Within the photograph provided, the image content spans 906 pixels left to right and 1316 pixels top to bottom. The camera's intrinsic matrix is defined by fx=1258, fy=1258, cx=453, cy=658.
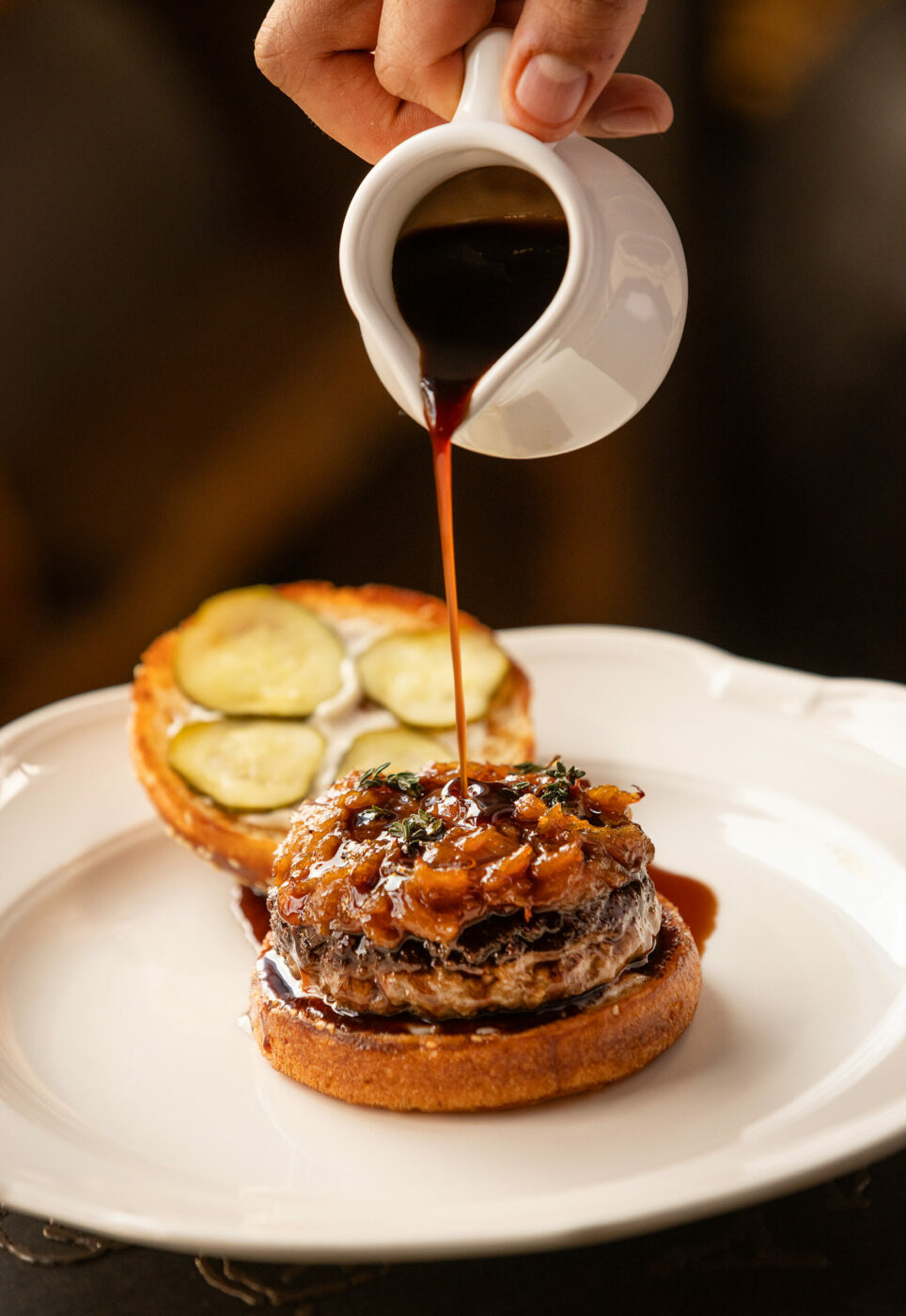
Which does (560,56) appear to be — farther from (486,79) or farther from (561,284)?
(561,284)

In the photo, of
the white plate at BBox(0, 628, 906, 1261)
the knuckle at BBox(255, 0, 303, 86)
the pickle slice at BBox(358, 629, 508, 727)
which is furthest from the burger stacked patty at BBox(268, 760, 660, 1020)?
the knuckle at BBox(255, 0, 303, 86)

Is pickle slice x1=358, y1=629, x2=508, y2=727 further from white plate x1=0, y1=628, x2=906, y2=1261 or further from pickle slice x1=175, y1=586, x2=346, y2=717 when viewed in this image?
white plate x1=0, y1=628, x2=906, y2=1261

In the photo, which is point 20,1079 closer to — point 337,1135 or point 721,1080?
point 337,1135

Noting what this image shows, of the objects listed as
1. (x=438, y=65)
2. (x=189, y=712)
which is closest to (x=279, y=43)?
(x=438, y=65)

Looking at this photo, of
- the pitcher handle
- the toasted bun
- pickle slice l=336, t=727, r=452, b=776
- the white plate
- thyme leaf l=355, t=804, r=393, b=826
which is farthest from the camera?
pickle slice l=336, t=727, r=452, b=776

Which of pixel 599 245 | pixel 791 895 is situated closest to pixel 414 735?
pixel 791 895

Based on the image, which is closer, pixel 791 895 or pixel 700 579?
pixel 791 895
